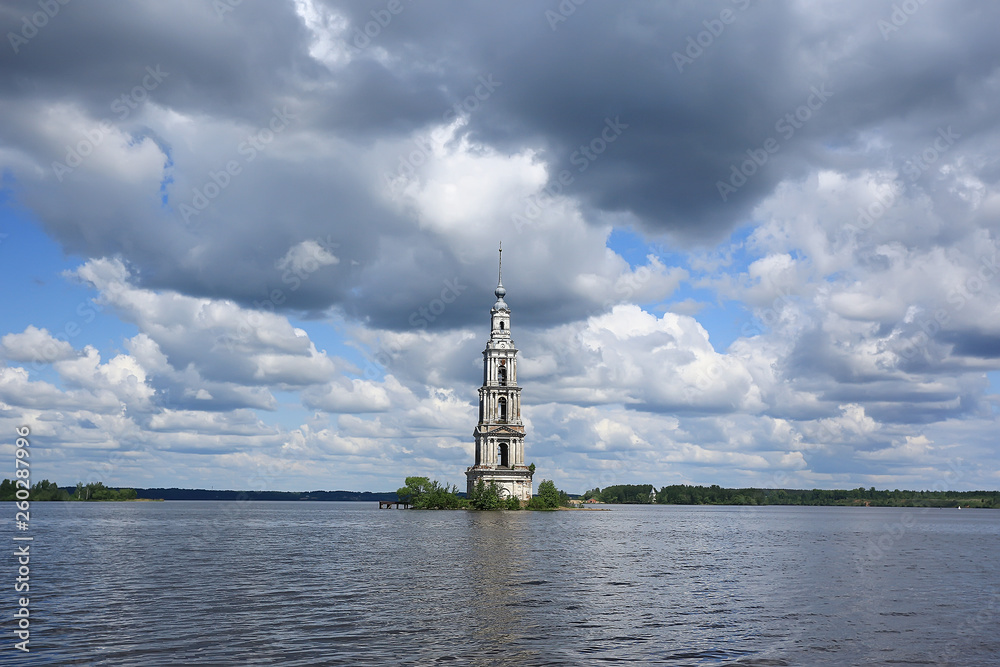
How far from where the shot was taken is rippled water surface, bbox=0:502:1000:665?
108 feet

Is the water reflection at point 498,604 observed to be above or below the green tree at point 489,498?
below

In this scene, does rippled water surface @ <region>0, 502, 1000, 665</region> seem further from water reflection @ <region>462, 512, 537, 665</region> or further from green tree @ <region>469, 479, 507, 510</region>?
green tree @ <region>469, 479, 507, 510</region>

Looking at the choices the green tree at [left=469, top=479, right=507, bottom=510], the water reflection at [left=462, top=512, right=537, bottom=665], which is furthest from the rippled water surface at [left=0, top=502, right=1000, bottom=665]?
the green tree at [left=469, top=479, right=507, bottom=510]

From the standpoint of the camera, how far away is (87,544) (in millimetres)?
90688

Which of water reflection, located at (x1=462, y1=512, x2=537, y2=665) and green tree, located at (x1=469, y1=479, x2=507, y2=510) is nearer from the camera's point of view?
water reflection, located at (x1=462, y1=512, x2=537, y2=665)

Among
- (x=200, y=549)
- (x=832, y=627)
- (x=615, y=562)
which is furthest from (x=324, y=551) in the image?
(x=832, y=627)

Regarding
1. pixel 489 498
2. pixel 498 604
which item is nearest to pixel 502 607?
pixel 498 604

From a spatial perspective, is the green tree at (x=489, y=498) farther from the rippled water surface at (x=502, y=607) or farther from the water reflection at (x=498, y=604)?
the rippled water surface at (x=502, y=607)

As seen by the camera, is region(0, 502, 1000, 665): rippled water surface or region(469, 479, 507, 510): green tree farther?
region(469, 479, 507, 510): green tree

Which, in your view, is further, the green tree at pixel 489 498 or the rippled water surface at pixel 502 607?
the green tree at pixel 489 498

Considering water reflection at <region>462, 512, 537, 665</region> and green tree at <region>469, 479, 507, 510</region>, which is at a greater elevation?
green tree at <region>469, 479, 507, 510</region>

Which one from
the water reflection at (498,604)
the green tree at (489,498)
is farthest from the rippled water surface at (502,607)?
the green tree at (489,498)

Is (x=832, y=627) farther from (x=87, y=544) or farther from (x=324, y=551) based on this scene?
(x=87, y=544)

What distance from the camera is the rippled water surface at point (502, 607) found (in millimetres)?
32844
